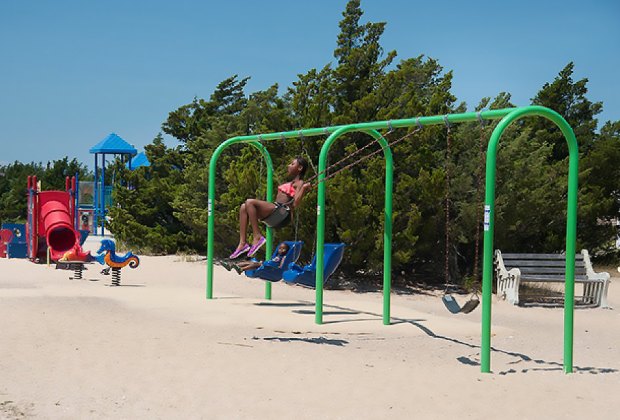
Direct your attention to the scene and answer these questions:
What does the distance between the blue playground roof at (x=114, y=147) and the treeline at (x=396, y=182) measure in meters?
11.9

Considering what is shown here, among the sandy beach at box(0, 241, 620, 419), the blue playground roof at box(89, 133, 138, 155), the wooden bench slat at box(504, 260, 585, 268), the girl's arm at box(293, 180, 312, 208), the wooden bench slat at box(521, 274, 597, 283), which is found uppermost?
the blue playground roof at box(89, 133, 138, 155)

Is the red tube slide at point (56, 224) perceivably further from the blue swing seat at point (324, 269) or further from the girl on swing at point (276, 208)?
the blue swing seat at point (324, 269)

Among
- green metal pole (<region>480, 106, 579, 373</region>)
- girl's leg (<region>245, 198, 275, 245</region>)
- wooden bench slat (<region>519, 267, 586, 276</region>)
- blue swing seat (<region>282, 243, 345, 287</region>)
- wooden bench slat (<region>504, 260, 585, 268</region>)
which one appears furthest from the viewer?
wooden bench slat (<region>504, 260, 585, 268</region>)

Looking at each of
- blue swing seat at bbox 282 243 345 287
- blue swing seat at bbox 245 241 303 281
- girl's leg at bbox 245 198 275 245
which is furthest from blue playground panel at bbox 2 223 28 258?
blue swing seat at bbox 282 243 345 287

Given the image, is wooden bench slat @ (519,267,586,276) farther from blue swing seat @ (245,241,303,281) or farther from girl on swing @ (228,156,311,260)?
girl on swing @ (228,156,311,260)

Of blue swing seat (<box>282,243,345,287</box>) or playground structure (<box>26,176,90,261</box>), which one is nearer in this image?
blue swing seat (<box>282,243,345,287</box>)

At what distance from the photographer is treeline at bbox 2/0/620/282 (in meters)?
14.5

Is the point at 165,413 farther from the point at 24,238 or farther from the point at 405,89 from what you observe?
the point at 24,238

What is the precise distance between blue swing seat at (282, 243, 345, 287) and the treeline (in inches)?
124

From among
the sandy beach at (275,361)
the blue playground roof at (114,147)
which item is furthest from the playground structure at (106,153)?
the sandy beach at (275,361)

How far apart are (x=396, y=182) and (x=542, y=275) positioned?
319 centimetres

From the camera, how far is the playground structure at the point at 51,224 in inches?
674

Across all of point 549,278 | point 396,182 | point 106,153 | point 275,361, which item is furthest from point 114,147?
point 275,361

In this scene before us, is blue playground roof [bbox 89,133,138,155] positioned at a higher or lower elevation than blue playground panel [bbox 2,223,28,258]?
higher
